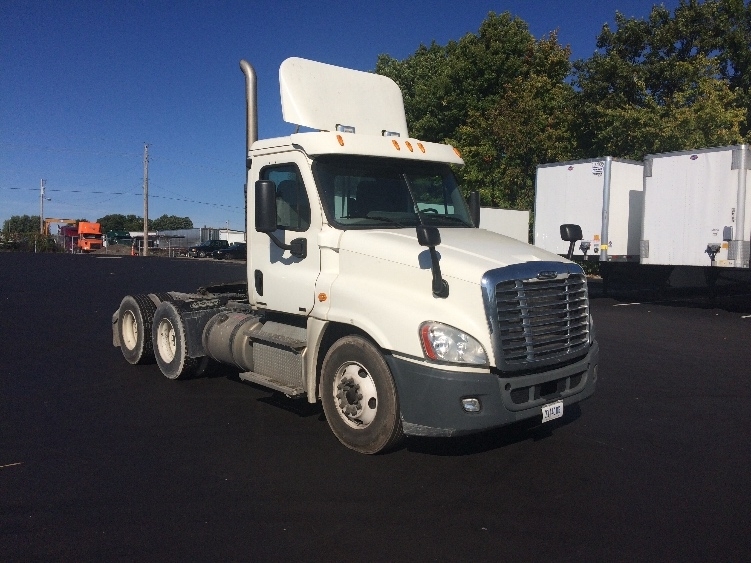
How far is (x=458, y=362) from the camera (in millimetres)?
5168

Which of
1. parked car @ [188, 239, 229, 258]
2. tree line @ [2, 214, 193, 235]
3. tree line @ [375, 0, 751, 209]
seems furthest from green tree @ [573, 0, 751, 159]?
tree line @ [2, 214, 193, 235]

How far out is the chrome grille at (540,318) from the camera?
17.3ft

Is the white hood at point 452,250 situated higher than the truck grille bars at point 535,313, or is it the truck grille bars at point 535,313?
the white hood at point 452,250

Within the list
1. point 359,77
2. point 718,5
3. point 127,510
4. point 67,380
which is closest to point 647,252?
point 359,77

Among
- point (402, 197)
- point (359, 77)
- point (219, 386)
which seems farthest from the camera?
point (219, 386)

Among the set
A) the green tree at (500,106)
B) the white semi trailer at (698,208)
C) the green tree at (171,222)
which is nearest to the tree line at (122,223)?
the green tree at (171,222)

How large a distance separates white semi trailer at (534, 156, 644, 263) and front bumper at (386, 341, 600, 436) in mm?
13874

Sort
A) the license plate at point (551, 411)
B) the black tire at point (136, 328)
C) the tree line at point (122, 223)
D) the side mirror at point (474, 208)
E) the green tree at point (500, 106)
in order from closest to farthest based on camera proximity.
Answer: the license plate at point (551, 411), the side mirror at point (474, 208), the black tire at point (136, 328), the green tree at point (500, 106), the tree line at point (122, 223)

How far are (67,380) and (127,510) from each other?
445 centimetres

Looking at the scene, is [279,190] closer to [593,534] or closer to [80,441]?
[80,441]

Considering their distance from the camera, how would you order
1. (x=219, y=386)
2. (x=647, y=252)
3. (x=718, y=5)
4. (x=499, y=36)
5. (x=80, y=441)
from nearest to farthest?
(x=80, y=441)
(x=219, y=386)
(x=647, y=252)
(x=718, y=5)
(x=499, y=36)

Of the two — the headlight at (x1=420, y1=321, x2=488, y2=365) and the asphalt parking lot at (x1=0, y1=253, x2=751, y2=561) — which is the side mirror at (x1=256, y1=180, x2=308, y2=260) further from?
the asphalt parking lot at (x1=0, y1=253, x2=751, y2=561)

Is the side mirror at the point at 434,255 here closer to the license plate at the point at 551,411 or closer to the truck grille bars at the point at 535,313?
the truck grille bars at the point at 535,313

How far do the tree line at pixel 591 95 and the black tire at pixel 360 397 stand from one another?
22729 millimetres
